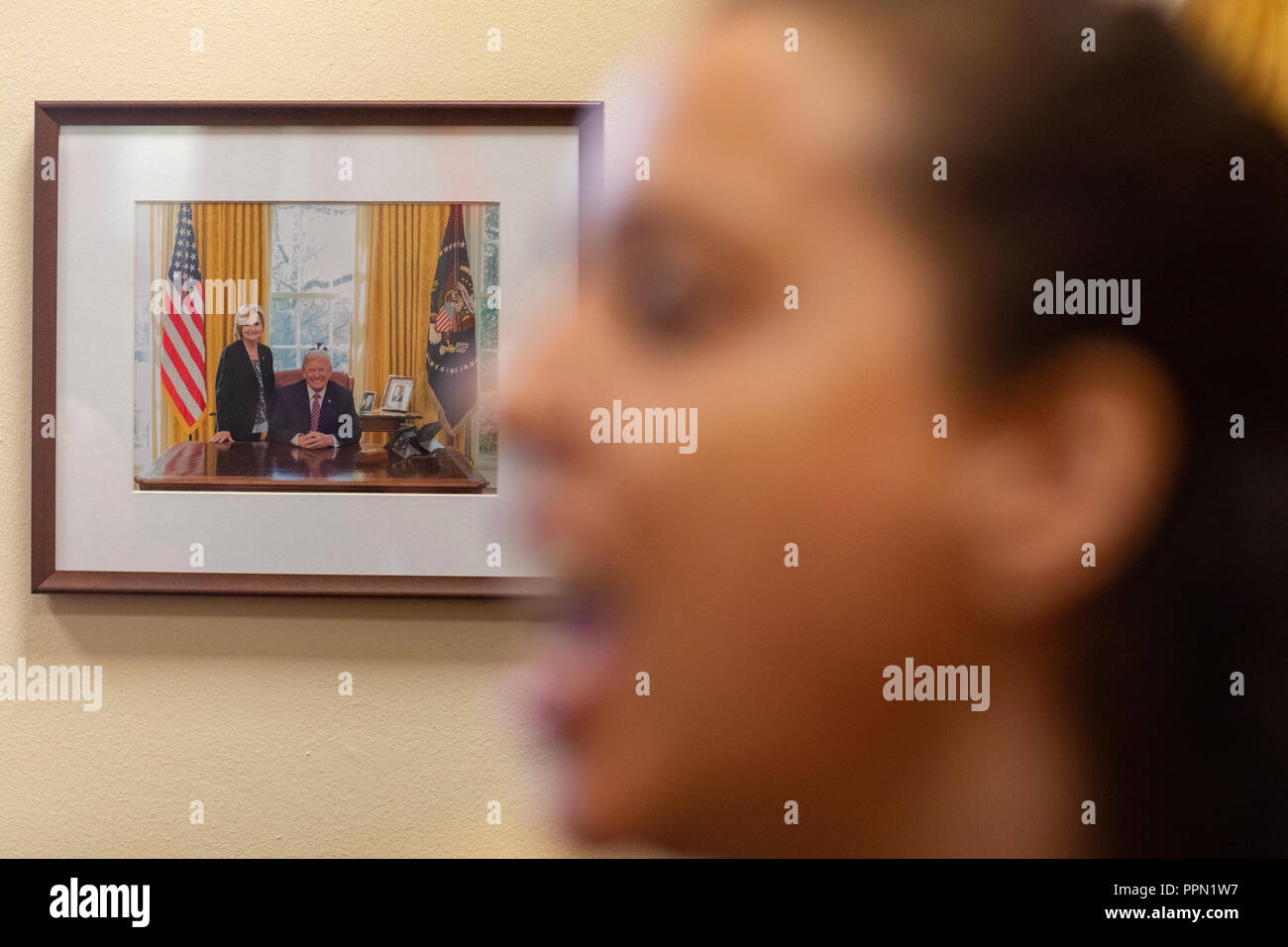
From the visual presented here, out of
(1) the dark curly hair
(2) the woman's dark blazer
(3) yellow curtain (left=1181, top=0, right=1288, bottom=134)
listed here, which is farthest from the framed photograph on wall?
(3) yellow curtain (left=1181, top=0, right=1288, bottom=134)

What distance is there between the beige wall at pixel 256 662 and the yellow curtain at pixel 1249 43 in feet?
1.68

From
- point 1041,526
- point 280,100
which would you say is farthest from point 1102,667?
point 280,100

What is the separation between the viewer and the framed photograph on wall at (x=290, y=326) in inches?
26.2

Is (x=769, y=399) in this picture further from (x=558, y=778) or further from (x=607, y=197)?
(x=558, y=778)

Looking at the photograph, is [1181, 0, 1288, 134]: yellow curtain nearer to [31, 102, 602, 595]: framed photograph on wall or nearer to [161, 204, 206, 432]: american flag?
[31, 102, 602, 595]: framed photograph on wall

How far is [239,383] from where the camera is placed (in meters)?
0.67

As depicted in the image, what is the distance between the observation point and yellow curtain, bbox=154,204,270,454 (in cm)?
67

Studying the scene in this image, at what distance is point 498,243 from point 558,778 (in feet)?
1.77

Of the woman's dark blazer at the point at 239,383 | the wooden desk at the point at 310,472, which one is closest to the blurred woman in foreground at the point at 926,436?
the wooden desk at the point at 310,472

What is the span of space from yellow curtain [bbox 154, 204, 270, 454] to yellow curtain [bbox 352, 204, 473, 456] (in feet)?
0.31

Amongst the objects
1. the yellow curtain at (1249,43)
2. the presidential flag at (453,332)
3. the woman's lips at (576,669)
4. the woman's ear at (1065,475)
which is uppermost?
the yellow curtain at (1249,43)

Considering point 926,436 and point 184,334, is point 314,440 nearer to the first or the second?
point 184,334

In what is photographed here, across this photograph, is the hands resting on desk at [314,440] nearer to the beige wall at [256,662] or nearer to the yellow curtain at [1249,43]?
the beige wall at [256,662]
